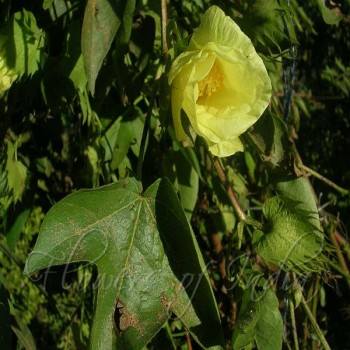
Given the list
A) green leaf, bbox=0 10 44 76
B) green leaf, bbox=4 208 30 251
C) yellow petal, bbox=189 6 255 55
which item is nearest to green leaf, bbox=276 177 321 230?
yellow petal, bbox=189 6 255 55

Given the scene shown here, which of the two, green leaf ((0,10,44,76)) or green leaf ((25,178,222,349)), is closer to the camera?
green leaf ((25,178,222,349))

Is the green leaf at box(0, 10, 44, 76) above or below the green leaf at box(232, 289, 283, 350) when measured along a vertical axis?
above

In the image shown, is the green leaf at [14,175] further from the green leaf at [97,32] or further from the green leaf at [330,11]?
the green leaf at [330,11]

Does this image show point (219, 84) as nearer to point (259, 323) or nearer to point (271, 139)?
point (271, 139)

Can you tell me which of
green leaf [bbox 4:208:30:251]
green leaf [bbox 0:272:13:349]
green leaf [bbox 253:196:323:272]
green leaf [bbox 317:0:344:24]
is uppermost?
green leaf [bbox 317:0:344:24]

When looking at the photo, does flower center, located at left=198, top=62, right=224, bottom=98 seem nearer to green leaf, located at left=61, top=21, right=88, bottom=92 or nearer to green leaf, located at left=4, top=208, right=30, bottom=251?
green leaf, located at left=61, top=21, right=88, bottom=92

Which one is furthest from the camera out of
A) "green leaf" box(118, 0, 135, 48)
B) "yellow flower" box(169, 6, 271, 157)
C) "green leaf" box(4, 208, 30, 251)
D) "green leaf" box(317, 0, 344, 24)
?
"green leaf" box(4, 208, 30, 251)

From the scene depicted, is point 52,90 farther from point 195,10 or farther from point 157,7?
point 195,10
